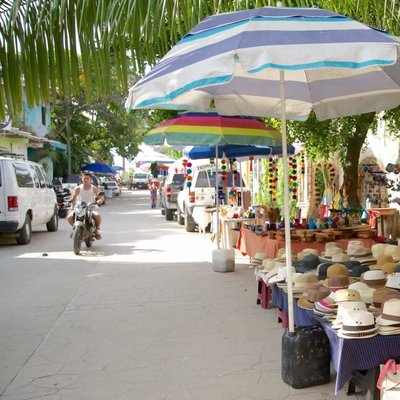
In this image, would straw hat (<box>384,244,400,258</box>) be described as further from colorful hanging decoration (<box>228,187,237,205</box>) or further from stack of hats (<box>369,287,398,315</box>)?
colorful hanging decoration (<box>228,187,237,205</box>)

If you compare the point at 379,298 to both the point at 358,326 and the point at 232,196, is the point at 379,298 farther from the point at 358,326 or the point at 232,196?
the point at 232,196

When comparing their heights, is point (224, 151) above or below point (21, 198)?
above

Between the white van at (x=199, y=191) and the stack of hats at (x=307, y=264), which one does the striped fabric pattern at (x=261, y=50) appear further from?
the white van at (x=199, y=191)

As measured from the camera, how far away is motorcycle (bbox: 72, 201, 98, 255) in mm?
11570

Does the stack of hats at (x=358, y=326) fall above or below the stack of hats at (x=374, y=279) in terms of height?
below

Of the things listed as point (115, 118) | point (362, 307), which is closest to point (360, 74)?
point (362, 307)

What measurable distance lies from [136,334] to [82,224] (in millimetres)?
6117

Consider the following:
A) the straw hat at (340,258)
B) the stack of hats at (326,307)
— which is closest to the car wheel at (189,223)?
the straw hat at (340,258)

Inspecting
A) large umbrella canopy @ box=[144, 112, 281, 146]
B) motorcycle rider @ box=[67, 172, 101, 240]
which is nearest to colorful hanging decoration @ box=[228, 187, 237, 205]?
motorcycle rider @ box=[67, 172, 101, 240]

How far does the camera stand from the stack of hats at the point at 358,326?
143 inches

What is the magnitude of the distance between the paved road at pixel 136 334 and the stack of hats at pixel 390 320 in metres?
0.71

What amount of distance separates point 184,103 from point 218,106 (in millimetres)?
802

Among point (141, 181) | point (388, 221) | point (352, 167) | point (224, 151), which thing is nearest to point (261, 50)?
point (224, 151)

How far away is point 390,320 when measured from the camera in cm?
369
